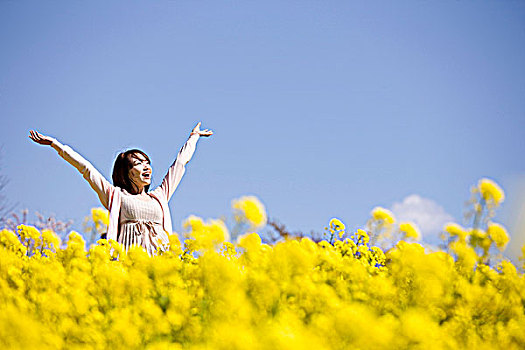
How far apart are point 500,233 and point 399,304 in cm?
99

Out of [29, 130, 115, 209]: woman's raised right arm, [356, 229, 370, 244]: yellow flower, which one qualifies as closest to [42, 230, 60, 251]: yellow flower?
[29, 130, 115, 209]: woman's raised right arm

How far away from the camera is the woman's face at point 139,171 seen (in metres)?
4.58

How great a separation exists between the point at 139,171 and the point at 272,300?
117 inches

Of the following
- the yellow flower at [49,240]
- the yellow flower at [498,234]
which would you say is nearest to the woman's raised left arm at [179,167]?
the yellow flower at [49,240]

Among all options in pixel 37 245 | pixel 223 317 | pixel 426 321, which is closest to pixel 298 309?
pixel 223 317

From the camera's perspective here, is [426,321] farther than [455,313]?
No

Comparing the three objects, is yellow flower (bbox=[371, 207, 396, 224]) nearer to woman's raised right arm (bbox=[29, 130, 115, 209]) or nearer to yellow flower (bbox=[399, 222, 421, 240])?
yellow flower (bbox=[399, 222, 421, 240])

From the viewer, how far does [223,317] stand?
173 cm

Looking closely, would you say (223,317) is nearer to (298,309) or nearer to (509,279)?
(298,309)

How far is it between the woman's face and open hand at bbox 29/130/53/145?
69cm

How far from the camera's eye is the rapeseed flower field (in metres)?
1.48

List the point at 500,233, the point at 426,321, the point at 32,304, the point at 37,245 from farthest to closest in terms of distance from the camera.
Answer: the point at 37,245 → the point at 500,233 → the point at 32,304 → the point at 426,321

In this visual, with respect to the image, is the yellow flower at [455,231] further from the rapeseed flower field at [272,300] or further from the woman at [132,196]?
the woman at [132,196]

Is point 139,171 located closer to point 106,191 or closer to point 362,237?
point 106,191
